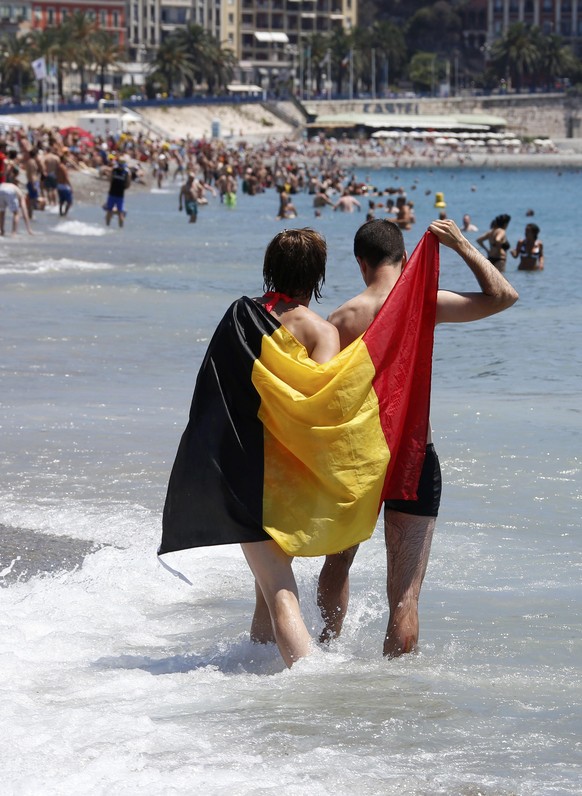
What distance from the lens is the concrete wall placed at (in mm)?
137875

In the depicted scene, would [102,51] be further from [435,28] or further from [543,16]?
[543,16]

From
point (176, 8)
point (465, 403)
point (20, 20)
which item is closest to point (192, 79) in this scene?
point (20, 20)

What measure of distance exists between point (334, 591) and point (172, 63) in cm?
12413

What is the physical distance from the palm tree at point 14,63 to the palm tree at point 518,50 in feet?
194

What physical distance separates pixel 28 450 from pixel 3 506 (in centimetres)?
136

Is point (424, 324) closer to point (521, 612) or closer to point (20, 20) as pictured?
point (521, 612)

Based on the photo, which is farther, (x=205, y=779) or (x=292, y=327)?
(x=292, y=327)

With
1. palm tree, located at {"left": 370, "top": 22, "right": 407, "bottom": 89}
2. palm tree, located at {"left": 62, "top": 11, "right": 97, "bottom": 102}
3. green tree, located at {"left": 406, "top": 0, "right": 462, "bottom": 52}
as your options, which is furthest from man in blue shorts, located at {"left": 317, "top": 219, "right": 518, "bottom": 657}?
green tree, located at {"left": 406, "top": 0, "right": 462, "bottom": 52}

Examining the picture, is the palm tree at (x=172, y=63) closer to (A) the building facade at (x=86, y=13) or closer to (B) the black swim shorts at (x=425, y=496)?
(A) the building facade at (x=86, y=13)

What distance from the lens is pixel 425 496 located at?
4.41 metres

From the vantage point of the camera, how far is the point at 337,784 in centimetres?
362

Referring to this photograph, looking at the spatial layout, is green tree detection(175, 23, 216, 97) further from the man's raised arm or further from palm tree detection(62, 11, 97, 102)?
the man's raised arm

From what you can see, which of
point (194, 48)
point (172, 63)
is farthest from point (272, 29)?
point (172, 63)

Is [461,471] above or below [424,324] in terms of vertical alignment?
below
